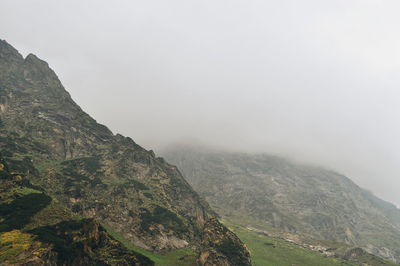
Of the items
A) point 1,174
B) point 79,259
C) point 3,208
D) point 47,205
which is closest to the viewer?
point 79,259

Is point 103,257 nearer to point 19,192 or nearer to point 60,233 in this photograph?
point 60,233

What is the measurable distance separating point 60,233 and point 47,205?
31.6 meters

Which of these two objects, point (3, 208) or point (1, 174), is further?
point (1, 174)

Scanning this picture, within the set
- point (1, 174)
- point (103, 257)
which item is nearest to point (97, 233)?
point (103, 257)

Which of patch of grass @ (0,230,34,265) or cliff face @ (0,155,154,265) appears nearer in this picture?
patch of grass @ (0,230,34,265)

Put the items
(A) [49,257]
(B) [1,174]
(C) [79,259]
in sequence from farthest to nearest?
1. (B) [1,174]
2. (C) [79,259]
3. (A) [49,257]

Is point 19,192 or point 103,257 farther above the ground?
point 19,192

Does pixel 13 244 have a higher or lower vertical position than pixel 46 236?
lower

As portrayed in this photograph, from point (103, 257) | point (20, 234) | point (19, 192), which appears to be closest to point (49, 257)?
point (20, 234)

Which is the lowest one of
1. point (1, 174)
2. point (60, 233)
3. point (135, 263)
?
point (135, 263)

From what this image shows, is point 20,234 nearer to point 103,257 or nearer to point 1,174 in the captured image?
point 103,257

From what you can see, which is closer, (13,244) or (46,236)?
(13,244)

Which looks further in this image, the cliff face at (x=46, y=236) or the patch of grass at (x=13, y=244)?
the cliff face at (x=46, y=236)

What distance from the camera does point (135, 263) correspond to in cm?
15138
